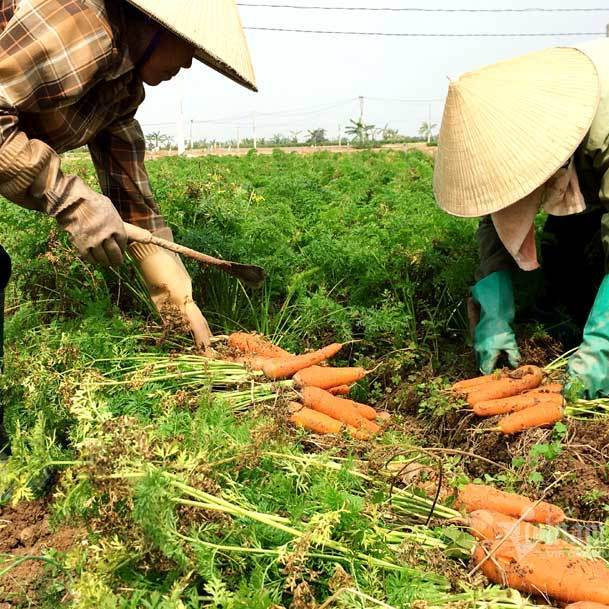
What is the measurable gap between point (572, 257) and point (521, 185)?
1.44m

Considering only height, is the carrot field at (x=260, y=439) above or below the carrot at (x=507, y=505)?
above

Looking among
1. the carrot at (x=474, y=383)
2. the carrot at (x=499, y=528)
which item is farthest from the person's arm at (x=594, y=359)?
the carrot at (x=499, y=528)

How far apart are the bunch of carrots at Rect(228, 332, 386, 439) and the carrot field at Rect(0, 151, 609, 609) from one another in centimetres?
6

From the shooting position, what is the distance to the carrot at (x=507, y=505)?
2.37 meters

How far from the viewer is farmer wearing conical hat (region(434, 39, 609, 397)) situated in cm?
298

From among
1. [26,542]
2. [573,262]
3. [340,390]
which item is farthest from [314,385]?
[573,262]

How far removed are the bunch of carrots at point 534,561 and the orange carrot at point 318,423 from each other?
689 millimetres

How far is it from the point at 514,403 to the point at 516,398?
31 mm

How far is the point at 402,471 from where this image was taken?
2.53m

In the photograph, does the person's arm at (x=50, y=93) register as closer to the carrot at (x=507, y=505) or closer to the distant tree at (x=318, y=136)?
the carrot at (x=507, y=505)

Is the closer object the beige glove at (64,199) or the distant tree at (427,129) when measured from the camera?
the beige glove at (64,199)

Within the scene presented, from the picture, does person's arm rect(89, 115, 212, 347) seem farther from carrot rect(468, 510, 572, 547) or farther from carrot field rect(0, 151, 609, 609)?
carrot rect(468, 510, 572, 547)

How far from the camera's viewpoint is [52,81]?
8.44ft

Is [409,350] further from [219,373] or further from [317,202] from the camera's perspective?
[317,202]
